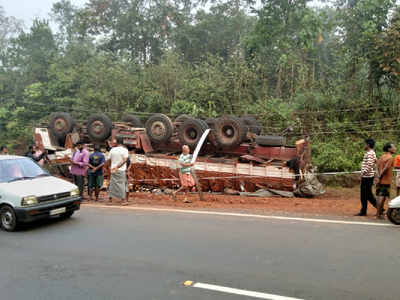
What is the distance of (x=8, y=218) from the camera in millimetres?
7086

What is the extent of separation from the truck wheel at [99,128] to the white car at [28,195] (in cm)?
644

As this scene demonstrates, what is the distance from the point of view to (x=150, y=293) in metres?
4.14

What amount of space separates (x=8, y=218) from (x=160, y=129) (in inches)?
286

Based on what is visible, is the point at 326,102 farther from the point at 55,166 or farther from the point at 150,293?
the point at 150,293

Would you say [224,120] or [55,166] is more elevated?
[224,120]

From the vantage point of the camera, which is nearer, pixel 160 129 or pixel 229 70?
pixel 160 129

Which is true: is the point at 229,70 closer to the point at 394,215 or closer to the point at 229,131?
the point at 229,131

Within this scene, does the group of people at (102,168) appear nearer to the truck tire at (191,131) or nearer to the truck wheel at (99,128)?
the truck tire at (191,131)

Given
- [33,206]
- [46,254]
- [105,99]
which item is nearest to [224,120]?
[33,206]

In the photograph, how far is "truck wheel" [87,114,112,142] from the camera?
47.8 ft

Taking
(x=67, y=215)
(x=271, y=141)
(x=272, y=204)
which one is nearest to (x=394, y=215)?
(x=272, y=204)

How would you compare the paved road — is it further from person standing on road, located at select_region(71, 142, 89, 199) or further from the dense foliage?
the dense foliage

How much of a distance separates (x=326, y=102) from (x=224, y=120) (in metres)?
7.35

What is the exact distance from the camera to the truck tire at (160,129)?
44.6 ft
